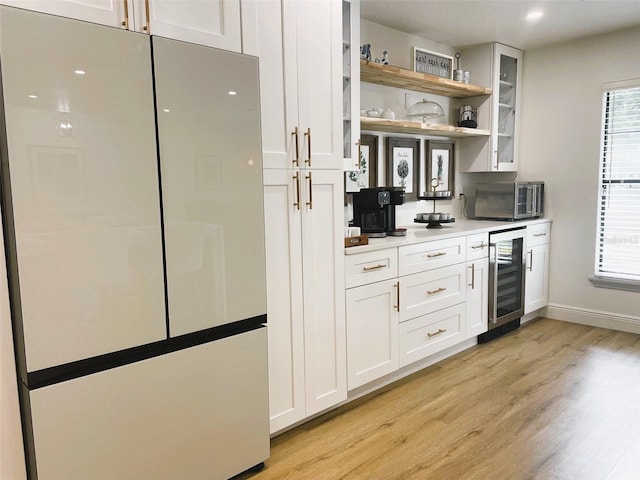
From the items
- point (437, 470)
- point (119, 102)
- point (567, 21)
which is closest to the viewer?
point (119, 102)

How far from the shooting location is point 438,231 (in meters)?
3.49

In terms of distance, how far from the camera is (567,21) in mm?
3609

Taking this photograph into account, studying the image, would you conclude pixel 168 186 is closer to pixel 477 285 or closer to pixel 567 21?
pixel 477 285

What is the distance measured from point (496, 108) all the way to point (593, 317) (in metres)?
2.05

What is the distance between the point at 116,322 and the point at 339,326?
1240mm

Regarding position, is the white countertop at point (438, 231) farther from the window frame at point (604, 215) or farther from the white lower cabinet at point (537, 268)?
the window frame at point (604, 215)

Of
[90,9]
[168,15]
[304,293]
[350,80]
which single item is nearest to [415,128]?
[350,80]

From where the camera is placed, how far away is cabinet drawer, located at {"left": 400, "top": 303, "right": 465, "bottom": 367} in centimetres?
308

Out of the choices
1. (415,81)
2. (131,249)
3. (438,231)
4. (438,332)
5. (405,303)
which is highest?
(415,81)

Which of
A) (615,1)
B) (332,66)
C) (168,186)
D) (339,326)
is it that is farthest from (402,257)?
(615,1)

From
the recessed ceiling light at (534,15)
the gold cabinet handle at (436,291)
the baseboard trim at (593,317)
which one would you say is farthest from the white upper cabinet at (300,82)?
the baseboard trim at (593,317)

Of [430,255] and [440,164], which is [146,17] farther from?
[440,164]

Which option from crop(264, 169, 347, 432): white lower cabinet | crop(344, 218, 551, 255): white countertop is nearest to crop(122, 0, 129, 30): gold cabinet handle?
crop(264, 169, 347, 432): white lower cabinet

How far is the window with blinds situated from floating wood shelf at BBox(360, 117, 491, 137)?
3.36 ft
